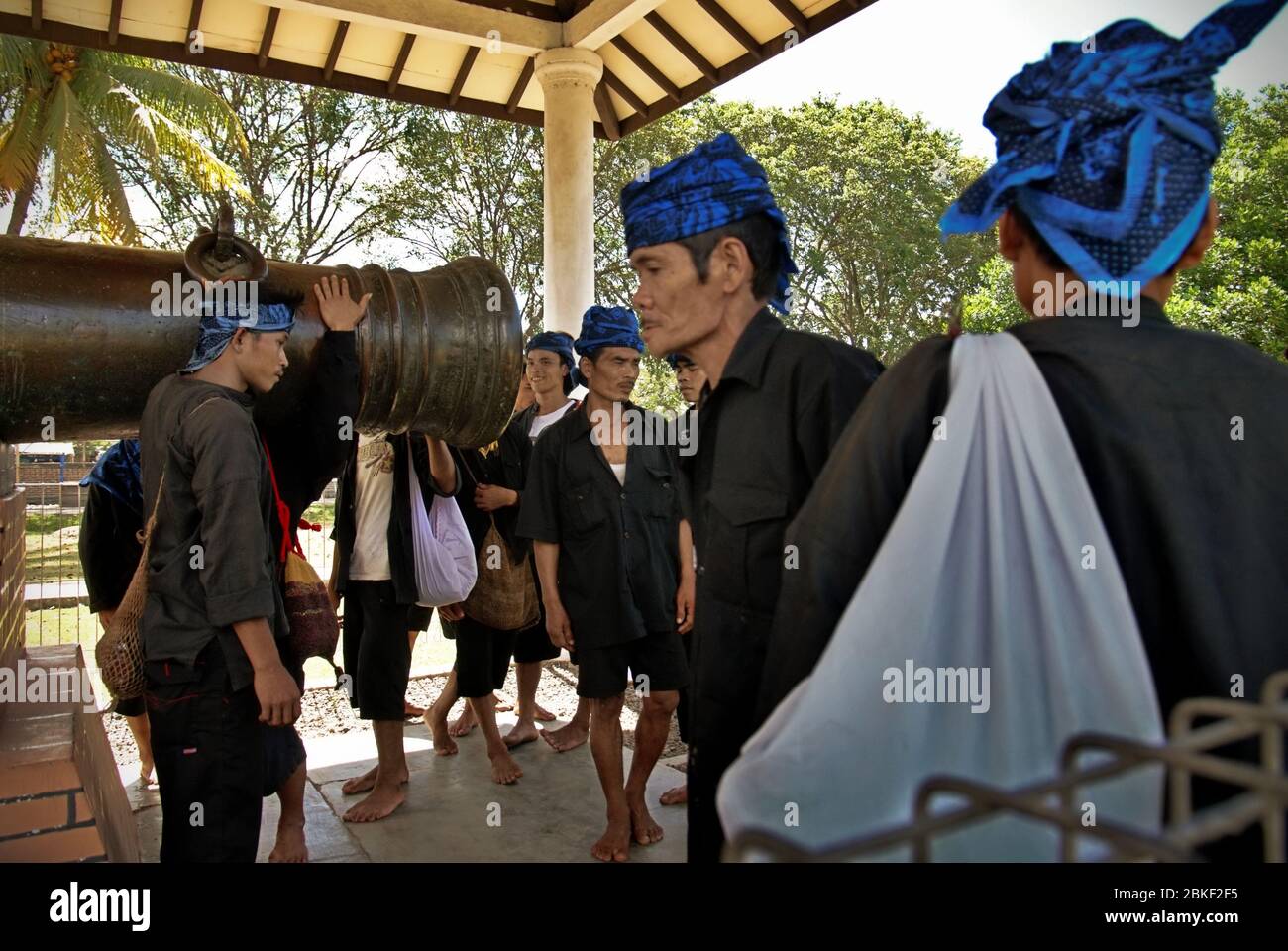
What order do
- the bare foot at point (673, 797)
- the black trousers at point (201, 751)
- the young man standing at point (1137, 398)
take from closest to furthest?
the young man standing at point (1137, 398) → the black trousers at point (201, 751) → the bare foot at point (673, 797)

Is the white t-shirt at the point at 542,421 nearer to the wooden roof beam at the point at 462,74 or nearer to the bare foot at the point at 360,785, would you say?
the bare foot at the point at 360,785

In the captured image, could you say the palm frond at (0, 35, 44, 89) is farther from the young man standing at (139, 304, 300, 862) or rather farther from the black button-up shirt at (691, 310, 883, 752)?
the black button-up shirt at (691, 310, 883, 752)

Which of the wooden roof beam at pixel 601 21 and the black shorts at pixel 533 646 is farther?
the wooden roof beam at pixel 601 21

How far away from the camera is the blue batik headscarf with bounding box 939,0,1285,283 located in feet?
4.16

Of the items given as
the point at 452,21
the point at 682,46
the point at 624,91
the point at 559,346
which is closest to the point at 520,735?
the point at 559,346

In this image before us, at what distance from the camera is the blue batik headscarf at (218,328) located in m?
2.60

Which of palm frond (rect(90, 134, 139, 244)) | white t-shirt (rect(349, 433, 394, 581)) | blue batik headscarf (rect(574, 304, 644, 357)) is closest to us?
blue batik headscarf (rect(574, 304, 644, 357))

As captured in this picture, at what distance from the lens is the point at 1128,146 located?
1.28 meters

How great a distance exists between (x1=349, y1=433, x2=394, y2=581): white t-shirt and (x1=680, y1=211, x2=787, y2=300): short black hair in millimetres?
2331

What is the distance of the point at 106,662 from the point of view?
8.48ft

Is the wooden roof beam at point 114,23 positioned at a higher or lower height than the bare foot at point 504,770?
higher

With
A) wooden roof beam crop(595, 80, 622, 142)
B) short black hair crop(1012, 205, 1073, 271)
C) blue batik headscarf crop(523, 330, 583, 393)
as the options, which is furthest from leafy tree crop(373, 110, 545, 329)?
short black hair crop(1012, 205, 1073, 271)

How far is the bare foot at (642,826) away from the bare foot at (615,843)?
0.24ft

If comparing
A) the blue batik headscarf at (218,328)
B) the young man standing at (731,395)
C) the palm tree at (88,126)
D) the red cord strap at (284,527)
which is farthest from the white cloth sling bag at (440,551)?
the palm tree at (88,126)
